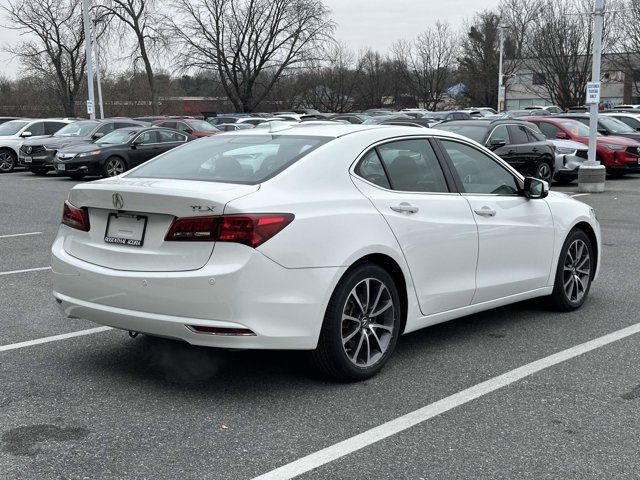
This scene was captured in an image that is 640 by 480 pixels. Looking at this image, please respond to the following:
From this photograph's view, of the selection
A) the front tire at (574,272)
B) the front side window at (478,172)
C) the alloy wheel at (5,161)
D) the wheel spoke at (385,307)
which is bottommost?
the alloy wheel at (5,161)

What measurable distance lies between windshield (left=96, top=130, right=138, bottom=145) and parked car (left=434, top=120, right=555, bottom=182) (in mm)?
8718

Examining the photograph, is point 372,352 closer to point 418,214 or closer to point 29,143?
point 418,214

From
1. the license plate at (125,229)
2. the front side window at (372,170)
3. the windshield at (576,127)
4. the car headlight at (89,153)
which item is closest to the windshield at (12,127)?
the car headlight at (89,153)

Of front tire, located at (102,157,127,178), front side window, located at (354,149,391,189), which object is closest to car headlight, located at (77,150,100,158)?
front tire, located at (102,157,127,178)

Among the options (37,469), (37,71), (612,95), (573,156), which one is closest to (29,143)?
→ (573,156)

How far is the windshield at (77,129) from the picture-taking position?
2383 centimetres

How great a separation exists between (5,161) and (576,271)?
22.0 m

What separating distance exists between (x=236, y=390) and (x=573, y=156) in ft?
51.5

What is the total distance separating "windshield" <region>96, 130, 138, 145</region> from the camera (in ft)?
68.6

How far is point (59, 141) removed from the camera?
23391 millimetres

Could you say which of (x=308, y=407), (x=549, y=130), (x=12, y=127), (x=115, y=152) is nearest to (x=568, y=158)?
(x=549, y=130)

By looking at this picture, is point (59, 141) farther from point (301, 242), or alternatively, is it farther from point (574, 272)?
point (301, 242)

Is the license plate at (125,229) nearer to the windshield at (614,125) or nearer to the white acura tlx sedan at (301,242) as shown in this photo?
the white acura tlx sedan at (301,242)

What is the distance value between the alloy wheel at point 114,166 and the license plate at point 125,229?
1626 cm
